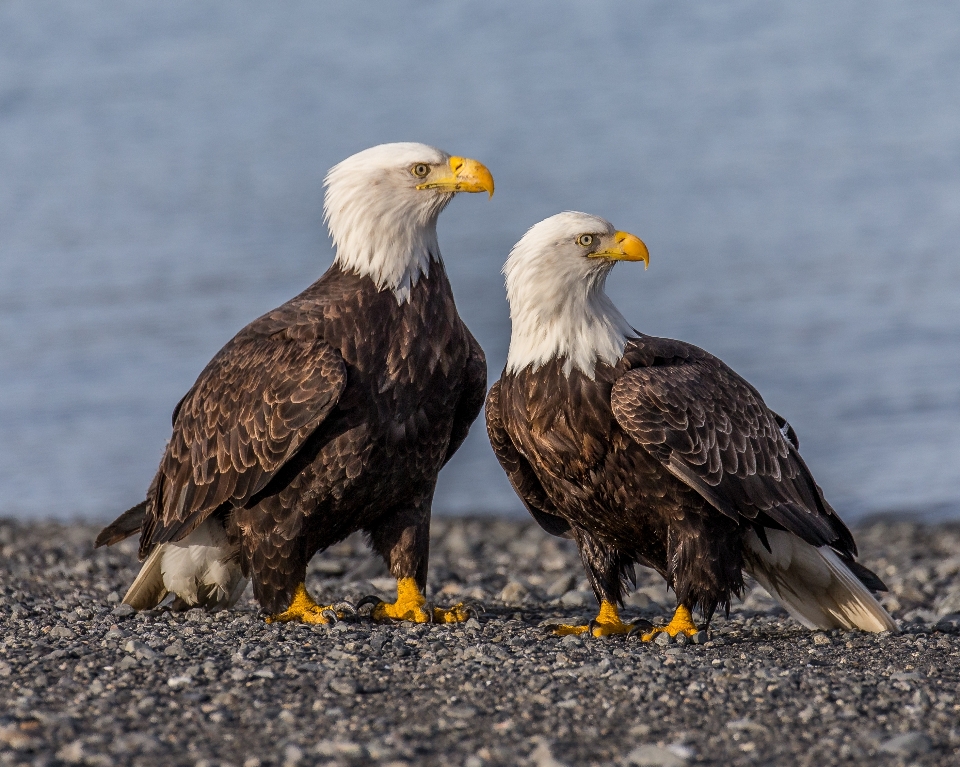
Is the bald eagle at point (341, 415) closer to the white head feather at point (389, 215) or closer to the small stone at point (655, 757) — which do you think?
the white head feather at point (389, 215)

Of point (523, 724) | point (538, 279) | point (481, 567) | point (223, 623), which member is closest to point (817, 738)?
point (523, 724)

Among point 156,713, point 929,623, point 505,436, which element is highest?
point 505,436

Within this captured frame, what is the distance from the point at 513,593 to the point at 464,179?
240 centimetres

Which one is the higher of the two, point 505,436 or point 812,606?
point 505,436

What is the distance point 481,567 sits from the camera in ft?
28.1

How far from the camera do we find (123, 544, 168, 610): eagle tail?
6.54 metres

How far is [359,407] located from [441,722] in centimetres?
181

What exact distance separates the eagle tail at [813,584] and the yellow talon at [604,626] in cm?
64

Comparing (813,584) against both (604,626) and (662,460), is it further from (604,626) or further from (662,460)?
(662,460)

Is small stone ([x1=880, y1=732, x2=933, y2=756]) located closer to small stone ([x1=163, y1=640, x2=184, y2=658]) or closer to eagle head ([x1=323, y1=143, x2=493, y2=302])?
small stone ([x1=163, y1=640, x2=184, y2=658])

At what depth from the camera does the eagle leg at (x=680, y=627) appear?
581 cm

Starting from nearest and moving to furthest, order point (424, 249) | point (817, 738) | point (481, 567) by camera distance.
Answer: point (817, 738), point (424, 249), point (481, 567)

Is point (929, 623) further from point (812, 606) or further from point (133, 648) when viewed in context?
point (133, 648)

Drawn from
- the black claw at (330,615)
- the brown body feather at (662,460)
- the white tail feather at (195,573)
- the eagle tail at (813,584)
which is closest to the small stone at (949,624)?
the eagle tail at (813,584)
